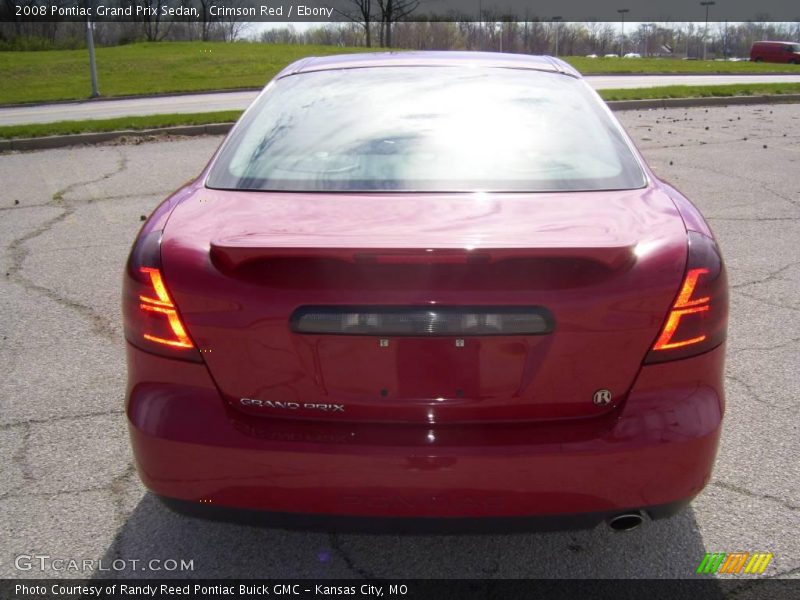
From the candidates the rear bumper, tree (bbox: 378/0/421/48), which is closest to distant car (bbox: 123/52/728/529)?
the rear bumper

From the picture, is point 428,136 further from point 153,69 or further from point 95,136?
point 153,69

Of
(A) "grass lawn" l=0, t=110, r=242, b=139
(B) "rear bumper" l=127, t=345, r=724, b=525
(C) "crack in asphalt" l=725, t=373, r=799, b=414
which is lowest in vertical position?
(C) "crack in asphalt" l=725, t=373, r=799, b=414

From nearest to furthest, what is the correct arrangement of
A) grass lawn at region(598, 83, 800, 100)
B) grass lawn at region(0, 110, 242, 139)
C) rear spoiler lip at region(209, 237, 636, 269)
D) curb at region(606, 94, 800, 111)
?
rear spoiler lip at region(209, 237, 636, 269), grass lawn at region(0, 110, 242, 139), curb at region(606, 94, 800, 111), grass lawn at region(598, 83, 800, 100)

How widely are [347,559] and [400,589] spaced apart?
0.24 metres

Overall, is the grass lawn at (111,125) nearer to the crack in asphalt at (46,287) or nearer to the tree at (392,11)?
the crack in asphalt at (46,287)

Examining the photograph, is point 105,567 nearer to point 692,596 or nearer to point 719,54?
point 692,596

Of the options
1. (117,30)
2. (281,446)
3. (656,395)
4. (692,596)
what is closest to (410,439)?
(281,446)

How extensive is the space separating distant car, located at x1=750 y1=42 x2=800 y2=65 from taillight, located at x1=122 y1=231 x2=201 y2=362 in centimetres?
5952

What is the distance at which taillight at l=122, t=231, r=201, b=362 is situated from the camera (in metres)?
2.21

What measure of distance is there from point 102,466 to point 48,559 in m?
0.62

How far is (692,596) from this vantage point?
2.50 m

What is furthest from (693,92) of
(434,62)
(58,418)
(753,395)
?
(58,418)

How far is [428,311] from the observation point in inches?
80.9

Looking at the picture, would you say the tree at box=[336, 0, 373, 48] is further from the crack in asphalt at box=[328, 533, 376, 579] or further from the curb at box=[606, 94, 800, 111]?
the crack in asphalt at box=[328, 533, 376, 579]
